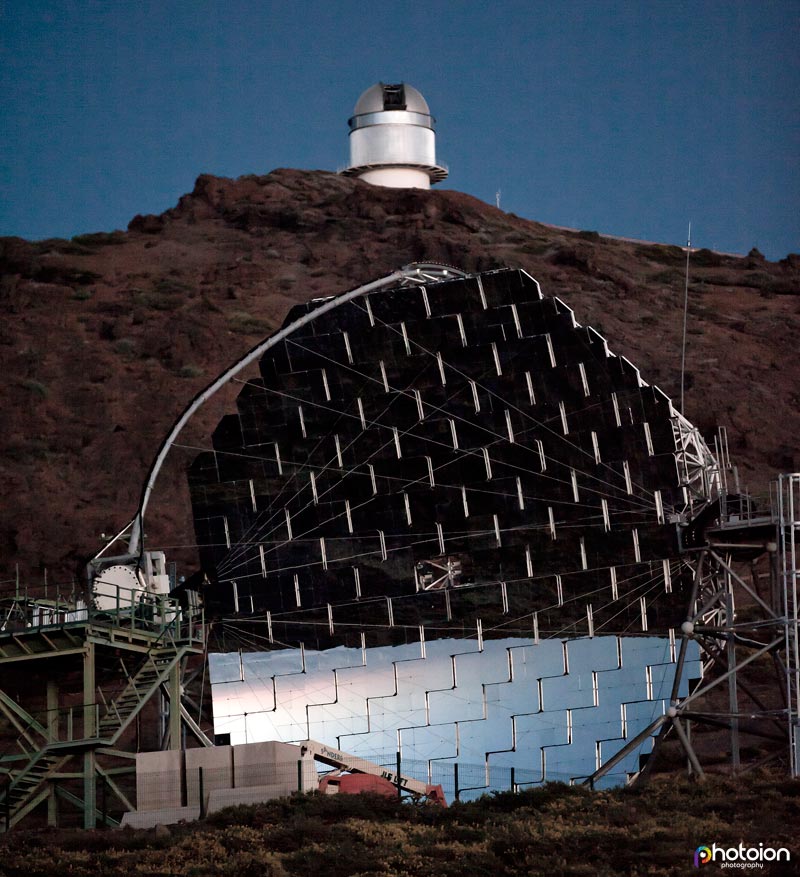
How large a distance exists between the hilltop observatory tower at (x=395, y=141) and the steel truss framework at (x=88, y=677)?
66.8m

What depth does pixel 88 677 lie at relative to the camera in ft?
143

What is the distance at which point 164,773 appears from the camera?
41.3 metres

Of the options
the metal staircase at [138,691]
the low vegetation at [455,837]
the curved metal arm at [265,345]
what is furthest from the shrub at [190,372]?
A: the low vegetation at [455,837]

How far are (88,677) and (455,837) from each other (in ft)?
42.6

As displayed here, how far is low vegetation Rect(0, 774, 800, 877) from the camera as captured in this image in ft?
105

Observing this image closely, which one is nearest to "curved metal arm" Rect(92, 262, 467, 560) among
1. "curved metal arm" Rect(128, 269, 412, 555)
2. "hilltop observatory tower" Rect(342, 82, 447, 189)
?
"curved metal arm" Rect(128, 269, 412, 555)

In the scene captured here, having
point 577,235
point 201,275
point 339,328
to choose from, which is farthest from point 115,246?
point 339,328

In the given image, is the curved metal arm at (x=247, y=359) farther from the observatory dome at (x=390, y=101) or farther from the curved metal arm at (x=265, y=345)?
the observatory dome at (x=390, y=101)

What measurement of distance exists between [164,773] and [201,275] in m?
62.7

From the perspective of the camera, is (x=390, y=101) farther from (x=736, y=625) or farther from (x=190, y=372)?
(x=736, y=625)

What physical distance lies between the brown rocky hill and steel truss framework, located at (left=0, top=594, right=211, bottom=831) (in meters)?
24.3

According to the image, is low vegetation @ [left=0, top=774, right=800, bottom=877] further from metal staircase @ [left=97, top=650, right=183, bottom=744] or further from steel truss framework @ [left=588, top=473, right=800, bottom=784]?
metal staircase @ [left=97, top=650, right=183, bottom=744]

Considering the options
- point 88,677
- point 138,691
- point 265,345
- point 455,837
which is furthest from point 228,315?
point 455,837

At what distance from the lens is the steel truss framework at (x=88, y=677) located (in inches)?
1719
